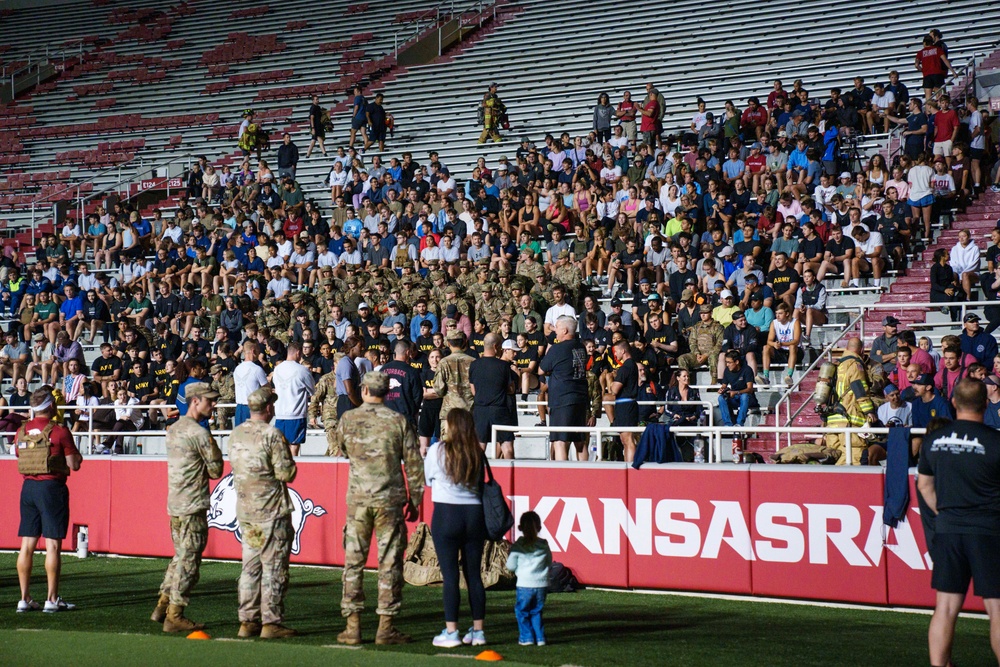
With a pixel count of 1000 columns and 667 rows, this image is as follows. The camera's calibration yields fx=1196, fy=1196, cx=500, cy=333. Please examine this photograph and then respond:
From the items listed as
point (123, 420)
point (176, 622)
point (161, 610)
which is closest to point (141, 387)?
point (123, 420)

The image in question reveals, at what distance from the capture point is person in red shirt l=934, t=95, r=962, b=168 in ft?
61.6

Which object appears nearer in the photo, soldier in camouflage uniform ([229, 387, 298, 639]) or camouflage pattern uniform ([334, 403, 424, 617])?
camouflage pattern uniform ([334, 403, 424, 617])

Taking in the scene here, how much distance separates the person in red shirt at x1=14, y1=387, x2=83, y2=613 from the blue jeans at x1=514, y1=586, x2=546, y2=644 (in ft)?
13.6

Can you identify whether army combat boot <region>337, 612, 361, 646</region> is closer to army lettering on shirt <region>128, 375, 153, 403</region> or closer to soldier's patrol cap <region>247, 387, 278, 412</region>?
soldier's patrol cap <region>247, 387, 278, 412</region>

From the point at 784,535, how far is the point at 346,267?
12.6 metres

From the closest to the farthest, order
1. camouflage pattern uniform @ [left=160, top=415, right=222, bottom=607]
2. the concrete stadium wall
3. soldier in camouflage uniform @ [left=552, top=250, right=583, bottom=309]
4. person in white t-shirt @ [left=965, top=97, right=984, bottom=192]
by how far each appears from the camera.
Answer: camouflage pattern uniform @ [left=160, top=415, right=222, bottom=607] < the concrete stadium wall < soldier in camouflage uniform @ [left=552, top=250, right=583, bottom=309] < person in white t-shirt @ [left=965, top=97, right=984, bottom=192]

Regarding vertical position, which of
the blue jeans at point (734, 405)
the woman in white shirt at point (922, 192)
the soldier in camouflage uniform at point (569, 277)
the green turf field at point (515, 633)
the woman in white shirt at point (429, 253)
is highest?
the woman in white shirt at point (922, 192)

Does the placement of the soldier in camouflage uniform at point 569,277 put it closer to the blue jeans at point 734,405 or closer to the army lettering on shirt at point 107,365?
the blue jeans at point 734,405

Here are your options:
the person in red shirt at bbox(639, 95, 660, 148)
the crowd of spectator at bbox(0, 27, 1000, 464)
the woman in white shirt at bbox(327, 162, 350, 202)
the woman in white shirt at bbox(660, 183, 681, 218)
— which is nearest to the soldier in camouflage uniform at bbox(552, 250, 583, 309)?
the crowd of spectator at bbox(0, 27, 1000, 464)

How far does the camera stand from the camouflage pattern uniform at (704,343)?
52.3 feet

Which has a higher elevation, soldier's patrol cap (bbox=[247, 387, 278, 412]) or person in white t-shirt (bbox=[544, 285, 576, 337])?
person in white t-shirt (bbox=[544, 285, 576, 337])

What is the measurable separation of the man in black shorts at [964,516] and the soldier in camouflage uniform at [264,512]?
4.31m

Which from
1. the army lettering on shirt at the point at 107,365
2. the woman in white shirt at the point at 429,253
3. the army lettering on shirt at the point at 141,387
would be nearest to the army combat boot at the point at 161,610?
the army lettering on shirt at the point at 141,387

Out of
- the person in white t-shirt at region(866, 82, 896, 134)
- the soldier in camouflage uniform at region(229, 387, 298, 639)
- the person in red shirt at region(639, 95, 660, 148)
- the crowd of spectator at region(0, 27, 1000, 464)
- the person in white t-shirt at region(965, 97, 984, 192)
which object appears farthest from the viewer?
the person in red shirt at region(639, 95, 660, 148)
